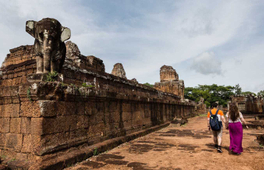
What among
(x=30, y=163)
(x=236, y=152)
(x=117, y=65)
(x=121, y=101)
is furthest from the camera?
(x=117, y=65)

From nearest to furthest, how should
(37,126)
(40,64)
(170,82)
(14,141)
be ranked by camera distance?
1. (37,126)
2. (14,141)
3. (40,64)
4. (170,82)

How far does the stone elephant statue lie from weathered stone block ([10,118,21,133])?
109 centimetres

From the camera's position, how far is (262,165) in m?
3.62

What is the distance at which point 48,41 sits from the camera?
4.07 m

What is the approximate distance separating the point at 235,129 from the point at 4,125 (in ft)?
17.5

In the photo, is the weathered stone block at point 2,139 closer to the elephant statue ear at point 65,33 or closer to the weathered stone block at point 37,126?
the weathered stone block at point 37,126

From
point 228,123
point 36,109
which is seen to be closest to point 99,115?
point 36,109

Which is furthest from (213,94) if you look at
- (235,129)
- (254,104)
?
(235,129)

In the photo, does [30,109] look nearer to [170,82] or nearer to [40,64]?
[40,64]

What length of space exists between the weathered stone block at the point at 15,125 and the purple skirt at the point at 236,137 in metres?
4.76

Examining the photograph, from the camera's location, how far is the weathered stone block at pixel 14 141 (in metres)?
3.66

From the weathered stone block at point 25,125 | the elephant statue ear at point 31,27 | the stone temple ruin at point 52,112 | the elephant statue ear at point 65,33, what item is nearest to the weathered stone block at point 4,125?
the stone temple ruin at point 52,112

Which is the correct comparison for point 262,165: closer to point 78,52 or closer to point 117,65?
point 78,52

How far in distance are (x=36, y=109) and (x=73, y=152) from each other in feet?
3.80
